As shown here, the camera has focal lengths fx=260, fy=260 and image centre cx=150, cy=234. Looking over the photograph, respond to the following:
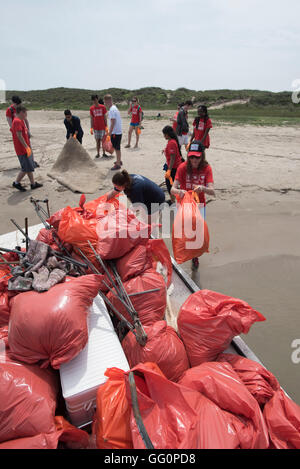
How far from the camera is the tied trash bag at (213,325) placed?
5.48 feet

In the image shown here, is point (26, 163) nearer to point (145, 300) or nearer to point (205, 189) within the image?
point (205, 189)

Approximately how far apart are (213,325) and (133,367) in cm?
58

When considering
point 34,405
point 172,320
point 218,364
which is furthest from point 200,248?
point 34,405

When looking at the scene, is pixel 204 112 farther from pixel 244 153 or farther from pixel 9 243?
pixel 9 243

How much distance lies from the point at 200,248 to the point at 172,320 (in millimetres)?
804

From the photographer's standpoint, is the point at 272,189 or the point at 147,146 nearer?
the point at 272,189

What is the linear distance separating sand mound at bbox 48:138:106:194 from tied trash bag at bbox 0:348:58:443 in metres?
4.54

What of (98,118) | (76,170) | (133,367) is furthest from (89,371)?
(98,118)

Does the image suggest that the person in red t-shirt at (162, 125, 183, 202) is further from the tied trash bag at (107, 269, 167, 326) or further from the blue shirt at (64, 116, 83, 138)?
the blue shirt at (64, 116, 83, 138)

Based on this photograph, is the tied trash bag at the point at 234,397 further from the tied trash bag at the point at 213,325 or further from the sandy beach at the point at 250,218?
the sandy beach at the point at 250,218

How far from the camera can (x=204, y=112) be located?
5344 millimetres

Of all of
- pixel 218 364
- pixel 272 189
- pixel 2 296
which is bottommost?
pixel 218 364

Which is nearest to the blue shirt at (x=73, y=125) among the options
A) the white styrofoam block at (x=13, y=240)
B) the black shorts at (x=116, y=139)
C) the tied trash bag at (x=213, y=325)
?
the black shorts at (x=116, y=139)

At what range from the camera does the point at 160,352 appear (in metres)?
1.61
